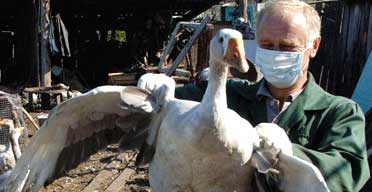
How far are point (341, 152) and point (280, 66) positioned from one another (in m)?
0.57

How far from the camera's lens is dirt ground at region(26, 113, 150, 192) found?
665 cm

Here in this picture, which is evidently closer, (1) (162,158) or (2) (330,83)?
(1) (162,158)

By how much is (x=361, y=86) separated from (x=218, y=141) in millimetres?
6006

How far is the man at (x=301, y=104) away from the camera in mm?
2568

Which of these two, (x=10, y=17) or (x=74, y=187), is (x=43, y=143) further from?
(x=10, y=17)

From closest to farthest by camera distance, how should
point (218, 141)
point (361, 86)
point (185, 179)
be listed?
point (218, 141) → point (185, 179) → point (361, 86)

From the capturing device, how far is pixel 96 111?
10.3 ft

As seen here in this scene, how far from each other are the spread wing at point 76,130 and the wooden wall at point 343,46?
6342 millimetres

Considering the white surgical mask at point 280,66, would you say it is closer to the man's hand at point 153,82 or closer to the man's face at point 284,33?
→ the man's face at point 284,33

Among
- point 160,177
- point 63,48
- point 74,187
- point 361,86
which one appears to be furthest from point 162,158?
point 63,48

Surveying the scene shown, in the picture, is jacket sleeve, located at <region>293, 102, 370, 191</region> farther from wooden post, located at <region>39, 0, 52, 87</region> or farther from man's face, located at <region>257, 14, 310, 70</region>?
wooden post, located at <region>39, 0, 52, 87</region>

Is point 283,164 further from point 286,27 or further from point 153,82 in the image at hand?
point 153,82

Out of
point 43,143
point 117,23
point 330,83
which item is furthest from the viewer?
point 117,23

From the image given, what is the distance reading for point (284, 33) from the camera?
2.81 m
